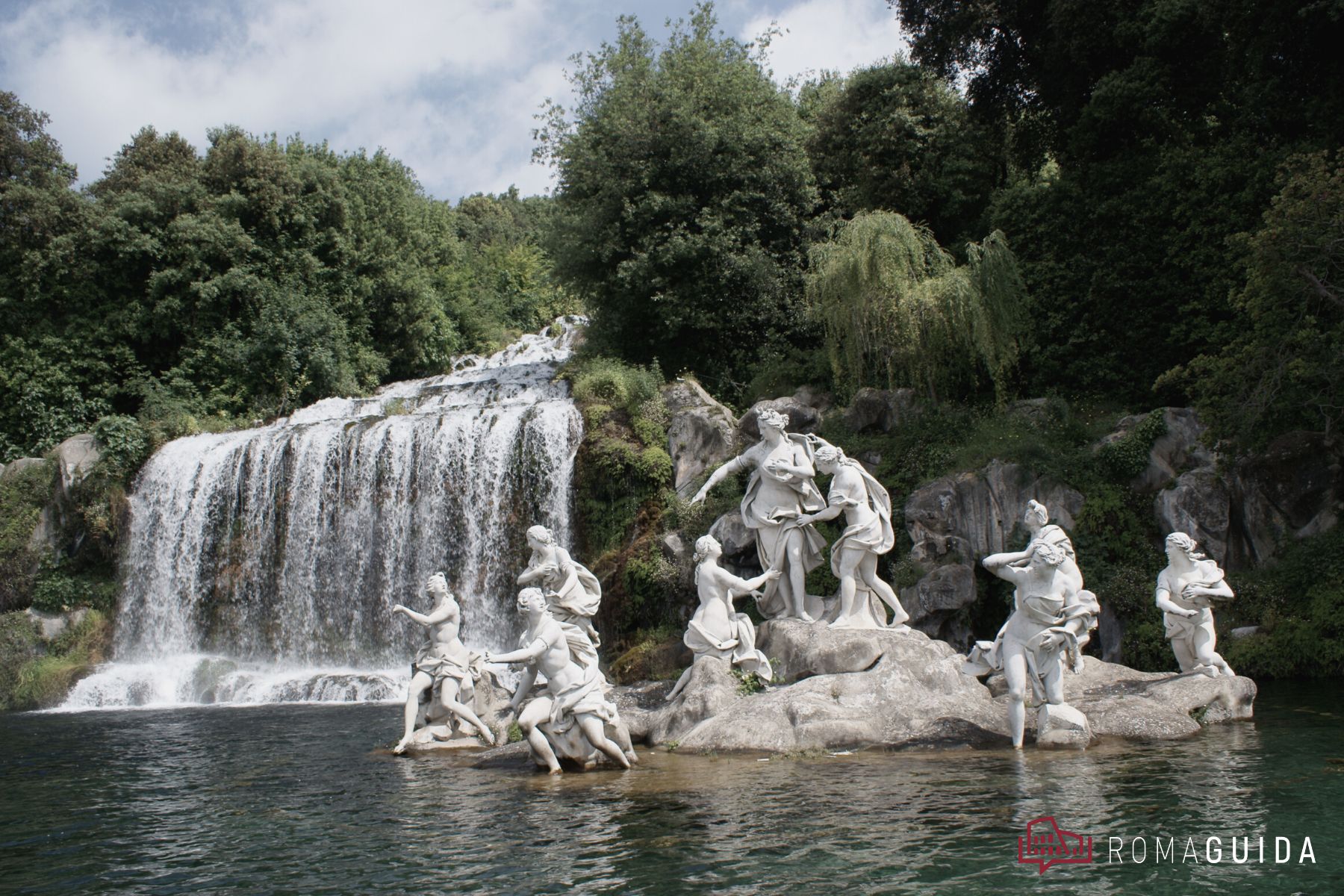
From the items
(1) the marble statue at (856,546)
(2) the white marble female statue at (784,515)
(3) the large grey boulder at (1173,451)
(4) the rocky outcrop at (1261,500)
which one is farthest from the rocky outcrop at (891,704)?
(3) the large grey boulder at (1173,451)

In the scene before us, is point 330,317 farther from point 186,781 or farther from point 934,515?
point 186,781

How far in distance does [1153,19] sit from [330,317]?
2355cm

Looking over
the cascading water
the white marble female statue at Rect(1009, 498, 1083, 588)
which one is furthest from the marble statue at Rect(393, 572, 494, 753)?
the cascading water

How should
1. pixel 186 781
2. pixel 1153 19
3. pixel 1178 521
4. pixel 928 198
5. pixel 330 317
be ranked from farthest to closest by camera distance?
pixel 330 317 < pixel 928 198 < pixel 1153 19 < pixel 1178 521 < pixel 186 781

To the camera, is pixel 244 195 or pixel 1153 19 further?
pixel 244 195

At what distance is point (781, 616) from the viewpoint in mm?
13180

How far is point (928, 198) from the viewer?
1126 inches

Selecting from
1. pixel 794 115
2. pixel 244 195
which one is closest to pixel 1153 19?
pixel 794 115

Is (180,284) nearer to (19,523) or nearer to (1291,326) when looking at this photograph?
(19,523)

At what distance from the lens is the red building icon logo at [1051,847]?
6.35m

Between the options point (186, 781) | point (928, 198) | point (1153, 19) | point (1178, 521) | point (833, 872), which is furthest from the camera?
point (928, 198)

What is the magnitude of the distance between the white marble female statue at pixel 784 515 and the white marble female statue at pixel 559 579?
2048 millimetres

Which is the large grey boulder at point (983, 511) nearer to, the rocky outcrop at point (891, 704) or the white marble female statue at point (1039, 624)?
the rocky outcrop at point (891, 704)

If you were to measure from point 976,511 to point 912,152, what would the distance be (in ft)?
44.8
